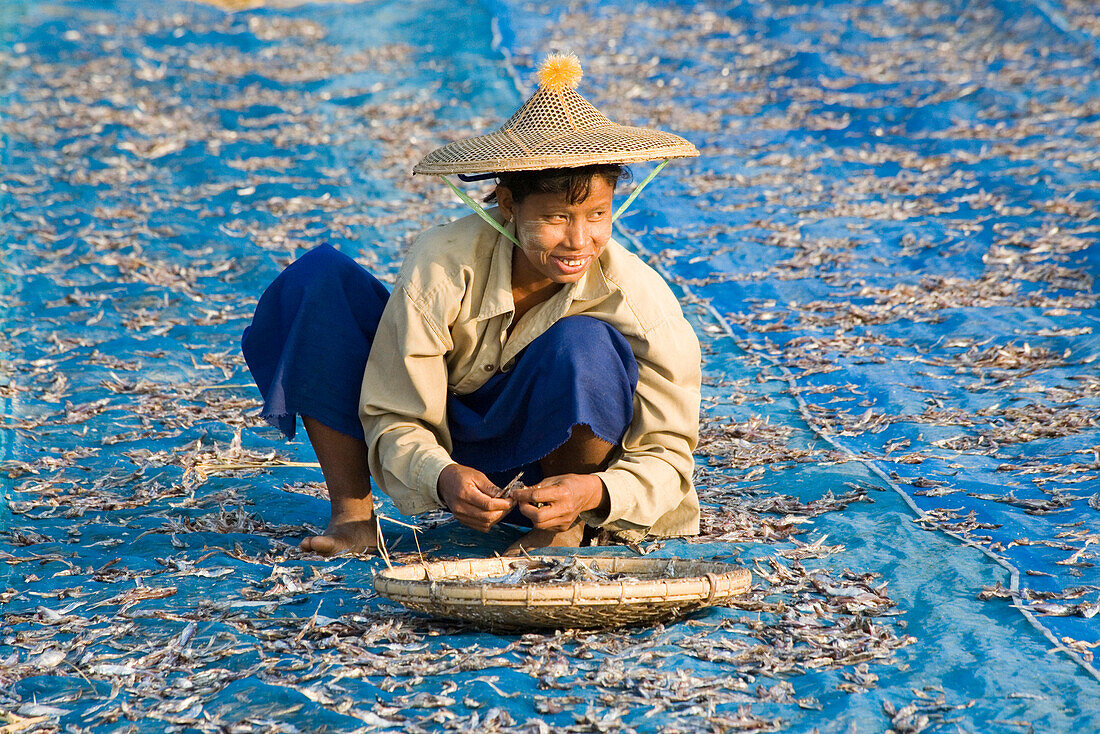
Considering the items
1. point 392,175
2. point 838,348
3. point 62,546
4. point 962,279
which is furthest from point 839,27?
point 62,546

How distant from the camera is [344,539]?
2863mm

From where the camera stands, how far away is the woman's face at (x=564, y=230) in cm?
256

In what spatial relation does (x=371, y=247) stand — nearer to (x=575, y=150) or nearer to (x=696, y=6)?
(x=575, y=150)

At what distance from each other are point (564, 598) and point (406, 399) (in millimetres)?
703

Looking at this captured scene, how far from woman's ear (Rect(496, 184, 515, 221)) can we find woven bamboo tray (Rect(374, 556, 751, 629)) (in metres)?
0.82

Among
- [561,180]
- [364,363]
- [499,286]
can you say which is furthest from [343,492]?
[561,180]

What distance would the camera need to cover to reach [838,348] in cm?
442

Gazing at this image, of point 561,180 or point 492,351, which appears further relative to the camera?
point 492,351

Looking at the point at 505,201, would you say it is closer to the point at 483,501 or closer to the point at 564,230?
the point at 564,230

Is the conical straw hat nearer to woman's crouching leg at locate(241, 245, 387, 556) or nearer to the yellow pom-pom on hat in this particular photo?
the yellow pom-pom on hat

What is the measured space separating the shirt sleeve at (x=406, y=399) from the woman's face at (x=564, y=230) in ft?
0.87

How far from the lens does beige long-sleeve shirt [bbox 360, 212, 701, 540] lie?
2.64 m

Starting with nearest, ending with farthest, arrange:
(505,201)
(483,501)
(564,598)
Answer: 1. (564,598)
2. (483,501)
3. (505,201)

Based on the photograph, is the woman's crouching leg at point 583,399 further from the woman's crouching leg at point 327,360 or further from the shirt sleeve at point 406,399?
the woman's crouching leg at point 327,360
